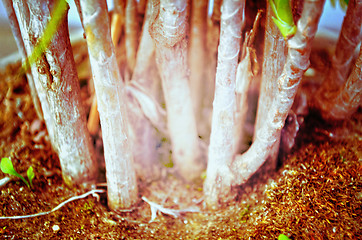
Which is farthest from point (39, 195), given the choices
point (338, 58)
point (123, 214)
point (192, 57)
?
point (338, 58)

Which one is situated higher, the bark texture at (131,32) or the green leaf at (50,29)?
the green leaf at (50,29)

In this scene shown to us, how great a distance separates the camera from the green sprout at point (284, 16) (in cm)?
69

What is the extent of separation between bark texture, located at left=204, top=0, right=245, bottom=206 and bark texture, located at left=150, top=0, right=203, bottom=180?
0.13m

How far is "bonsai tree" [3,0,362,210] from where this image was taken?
77 cm

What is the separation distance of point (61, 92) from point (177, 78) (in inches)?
15.0

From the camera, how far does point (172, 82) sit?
104 cm

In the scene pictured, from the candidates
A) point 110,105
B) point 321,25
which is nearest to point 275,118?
point 110,105

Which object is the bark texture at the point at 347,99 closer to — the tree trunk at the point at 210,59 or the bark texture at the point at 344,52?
the bark texture at the point at 344,52

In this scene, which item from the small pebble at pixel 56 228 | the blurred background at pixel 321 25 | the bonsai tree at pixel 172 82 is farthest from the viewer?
the blurred background at pixel 321 25

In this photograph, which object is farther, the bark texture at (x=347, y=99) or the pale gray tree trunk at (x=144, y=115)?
the pale gray tree trunk at (x=144, y=115)

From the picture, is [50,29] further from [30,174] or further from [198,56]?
[198,56]

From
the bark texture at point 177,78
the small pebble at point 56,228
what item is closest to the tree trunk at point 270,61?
the bark texture at point 177,78

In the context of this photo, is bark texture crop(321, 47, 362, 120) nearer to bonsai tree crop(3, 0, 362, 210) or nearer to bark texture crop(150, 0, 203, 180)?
bonsai tree crop(3, 0, 362, 210)

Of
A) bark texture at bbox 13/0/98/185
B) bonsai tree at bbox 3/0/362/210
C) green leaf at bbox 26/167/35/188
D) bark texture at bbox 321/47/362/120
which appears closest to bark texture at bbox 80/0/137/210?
bonsai tree at bbox 3/0/362/210
